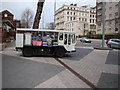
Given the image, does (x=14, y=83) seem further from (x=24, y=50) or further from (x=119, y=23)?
(x=119, y=23)

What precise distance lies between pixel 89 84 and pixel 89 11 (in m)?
96.1

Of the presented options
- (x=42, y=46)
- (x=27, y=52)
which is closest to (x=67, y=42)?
(x=42, y=46)

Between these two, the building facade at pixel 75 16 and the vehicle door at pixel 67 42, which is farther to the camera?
the building facade at pixel 75 16

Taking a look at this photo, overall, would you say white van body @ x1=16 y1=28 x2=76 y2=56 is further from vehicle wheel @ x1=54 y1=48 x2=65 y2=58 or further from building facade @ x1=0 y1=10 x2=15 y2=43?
building facade @ x1=0 y1=10 x2=15 y2=43

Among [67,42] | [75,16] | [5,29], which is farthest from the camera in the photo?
[75,16]

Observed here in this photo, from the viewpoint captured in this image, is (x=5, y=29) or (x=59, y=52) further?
(x=5, y=29)

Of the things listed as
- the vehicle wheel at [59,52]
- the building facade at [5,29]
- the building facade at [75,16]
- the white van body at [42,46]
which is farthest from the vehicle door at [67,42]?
the building facade at [75,16]

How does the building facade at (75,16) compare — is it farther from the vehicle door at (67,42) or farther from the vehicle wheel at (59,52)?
the vehicle wheel at (59,52)

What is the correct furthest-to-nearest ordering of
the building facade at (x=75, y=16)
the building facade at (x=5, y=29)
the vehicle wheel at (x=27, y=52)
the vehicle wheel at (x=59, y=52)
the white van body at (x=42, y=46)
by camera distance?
the building facade at (x=75, y=16) → the building facade at (x=5, y=29) → the vehicle wheel at (x=59, y=52) → the vehicle wheel at (x=27, y=52) → the white van body at (x=42, y=46)

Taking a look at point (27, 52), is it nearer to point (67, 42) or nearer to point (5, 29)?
point (67, 42)

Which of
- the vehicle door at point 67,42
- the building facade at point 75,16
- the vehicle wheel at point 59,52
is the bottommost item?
the vehicle wheel at point 59,52

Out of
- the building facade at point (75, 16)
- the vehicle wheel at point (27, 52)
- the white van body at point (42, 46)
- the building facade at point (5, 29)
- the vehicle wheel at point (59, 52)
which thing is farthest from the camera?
the building facade at point (75, 16)

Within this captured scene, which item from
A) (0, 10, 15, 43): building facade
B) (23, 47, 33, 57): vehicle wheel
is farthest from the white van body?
(0, 10, 15, 43): building facade

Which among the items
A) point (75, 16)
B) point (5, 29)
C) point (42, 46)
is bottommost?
point (42, 46)
